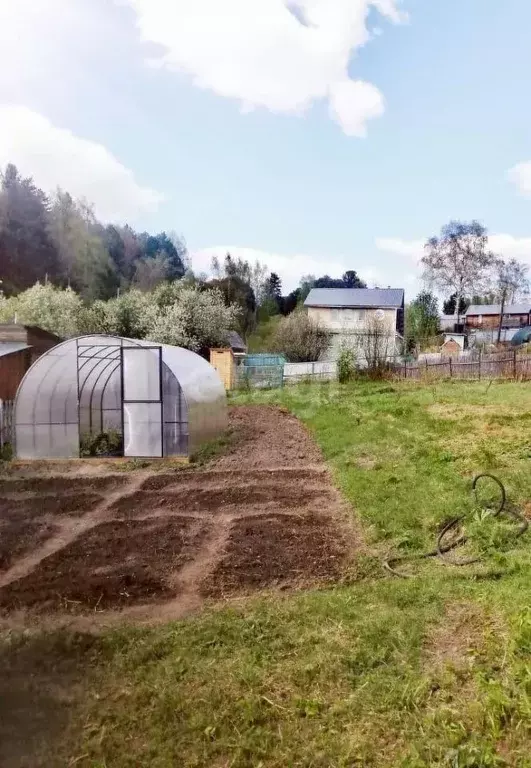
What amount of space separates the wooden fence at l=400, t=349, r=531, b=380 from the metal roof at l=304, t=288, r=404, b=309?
1552 centimetres

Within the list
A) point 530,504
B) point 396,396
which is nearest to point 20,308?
point 396,396

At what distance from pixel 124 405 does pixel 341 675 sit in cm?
985

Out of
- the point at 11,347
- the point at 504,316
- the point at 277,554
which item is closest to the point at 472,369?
the point at 11,347

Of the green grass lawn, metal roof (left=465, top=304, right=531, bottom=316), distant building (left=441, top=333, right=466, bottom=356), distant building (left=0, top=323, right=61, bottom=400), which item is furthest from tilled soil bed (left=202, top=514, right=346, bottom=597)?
metal roof (left=465, top=304, right=531, bottom=316)

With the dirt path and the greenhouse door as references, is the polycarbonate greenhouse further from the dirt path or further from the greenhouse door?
the dirt path

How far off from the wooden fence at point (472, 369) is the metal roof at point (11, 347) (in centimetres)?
1696

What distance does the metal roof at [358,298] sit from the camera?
141ft

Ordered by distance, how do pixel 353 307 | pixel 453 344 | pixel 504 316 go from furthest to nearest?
pixel 504 316, pixel 353 307, pixel 453 344

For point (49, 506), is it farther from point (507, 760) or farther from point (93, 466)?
point (507, 760)

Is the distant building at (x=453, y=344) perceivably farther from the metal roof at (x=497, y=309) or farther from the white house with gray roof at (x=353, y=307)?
the metal roof at (x=497, y=309)

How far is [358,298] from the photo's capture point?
43.6 metres

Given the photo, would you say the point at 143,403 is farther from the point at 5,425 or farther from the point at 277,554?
the point at 277,554

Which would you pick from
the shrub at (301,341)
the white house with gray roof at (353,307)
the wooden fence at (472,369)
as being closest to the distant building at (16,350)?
the wooden fence at (472,369)

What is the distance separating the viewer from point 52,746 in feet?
12.4
